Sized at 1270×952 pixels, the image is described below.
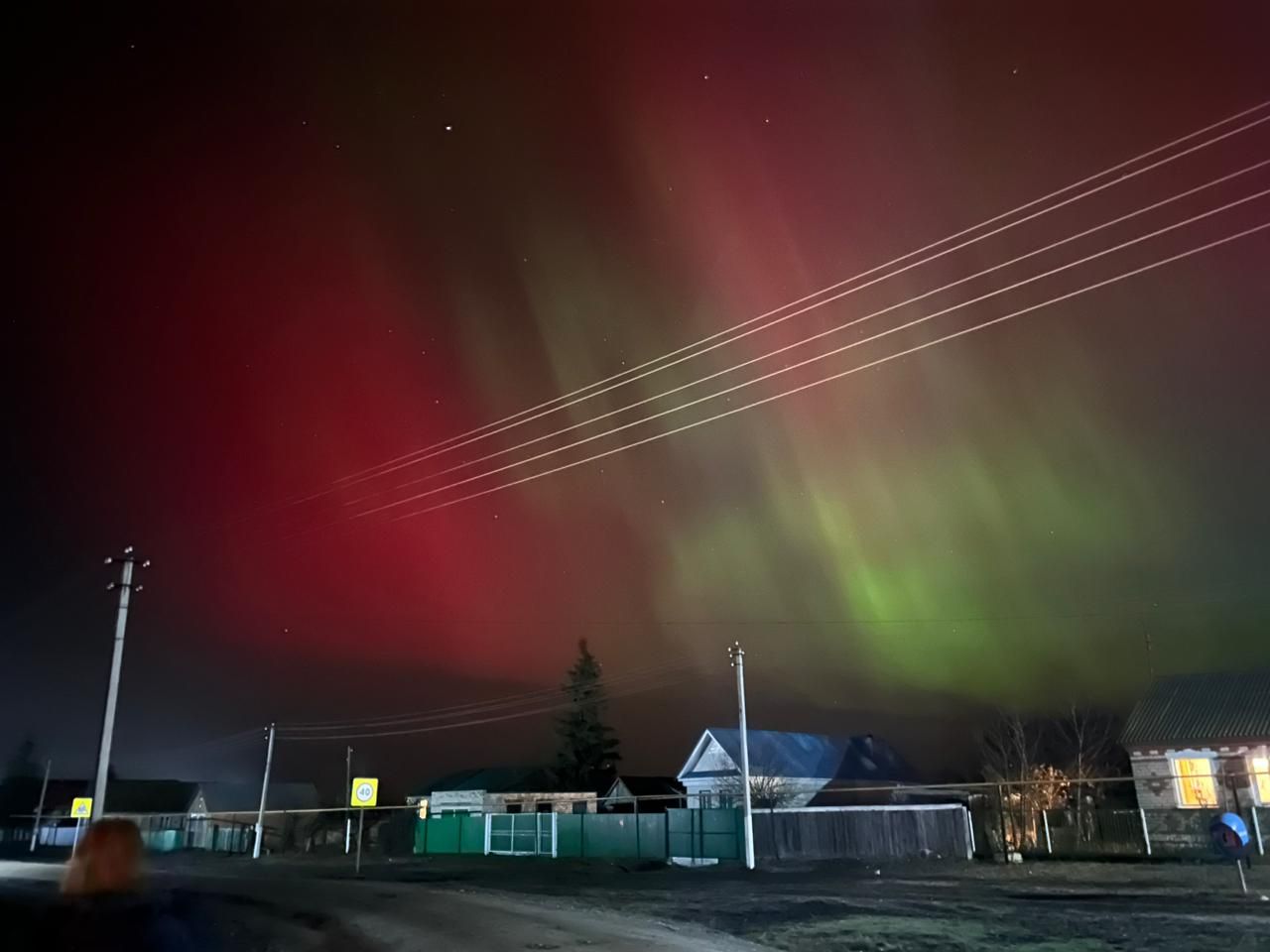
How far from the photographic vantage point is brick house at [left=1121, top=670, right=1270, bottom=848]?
31359mm

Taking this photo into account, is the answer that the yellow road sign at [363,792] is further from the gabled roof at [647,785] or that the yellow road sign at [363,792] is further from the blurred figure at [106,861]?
the gabled roof at [647,785]

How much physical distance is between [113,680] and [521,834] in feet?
75.2

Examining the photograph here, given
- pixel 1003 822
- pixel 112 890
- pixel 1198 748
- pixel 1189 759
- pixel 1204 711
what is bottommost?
pixel 112 890

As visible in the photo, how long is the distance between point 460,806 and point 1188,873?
184 feet

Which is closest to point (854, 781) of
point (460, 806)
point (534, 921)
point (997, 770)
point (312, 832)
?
point (997, 770)

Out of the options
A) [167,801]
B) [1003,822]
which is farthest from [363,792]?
[167,801]

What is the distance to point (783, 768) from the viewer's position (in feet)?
184

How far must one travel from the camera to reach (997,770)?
51.2 meters

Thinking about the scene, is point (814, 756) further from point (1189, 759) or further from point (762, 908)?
point (762, 908)

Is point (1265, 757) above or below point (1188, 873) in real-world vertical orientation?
above

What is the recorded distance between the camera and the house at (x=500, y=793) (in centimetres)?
6431

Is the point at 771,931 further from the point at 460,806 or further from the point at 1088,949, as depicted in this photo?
the point at 460,806

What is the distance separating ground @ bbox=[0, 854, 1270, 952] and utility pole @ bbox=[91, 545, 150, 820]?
2.52m

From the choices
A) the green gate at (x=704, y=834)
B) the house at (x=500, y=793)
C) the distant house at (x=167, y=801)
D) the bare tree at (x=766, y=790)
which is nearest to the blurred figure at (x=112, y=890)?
the green gate at (x=704, y=834)
